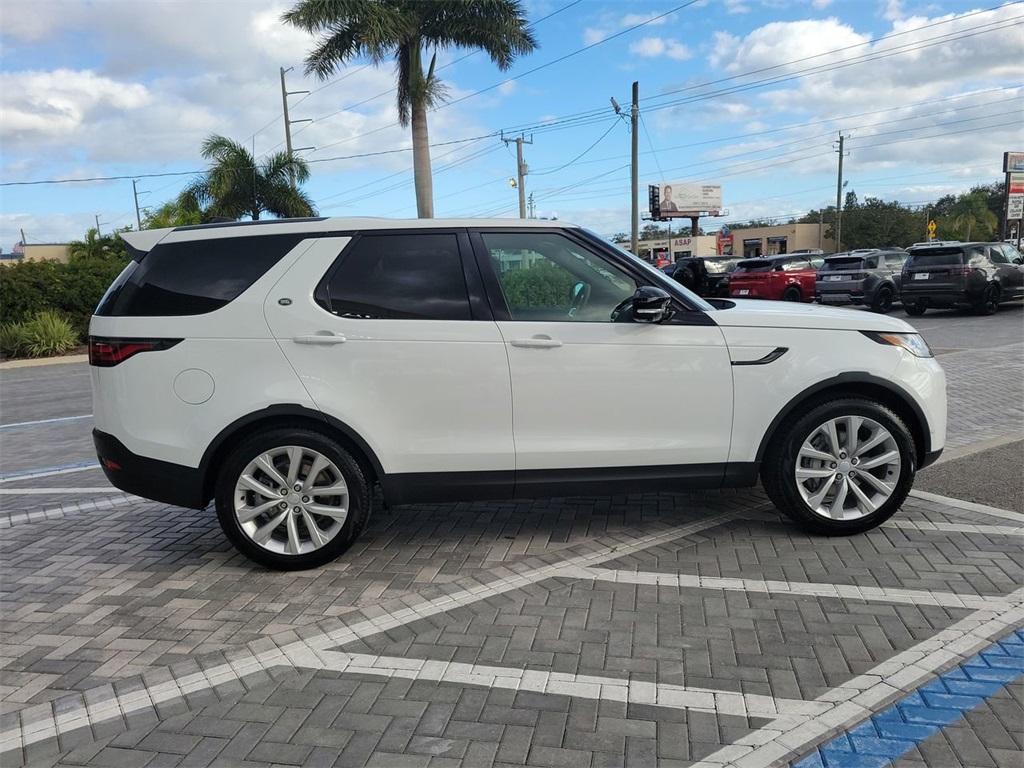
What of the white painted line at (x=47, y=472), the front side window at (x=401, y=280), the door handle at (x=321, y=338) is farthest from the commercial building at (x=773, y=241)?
the door handle at (x=321, y=338)

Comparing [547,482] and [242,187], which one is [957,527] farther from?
[242,187]

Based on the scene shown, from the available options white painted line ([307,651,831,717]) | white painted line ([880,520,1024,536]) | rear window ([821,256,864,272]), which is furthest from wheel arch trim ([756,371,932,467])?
rear window ([821,256,864,272])

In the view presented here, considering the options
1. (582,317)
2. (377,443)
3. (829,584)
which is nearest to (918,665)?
(829,584)

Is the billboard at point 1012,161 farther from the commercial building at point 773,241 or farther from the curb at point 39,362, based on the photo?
the commercial building at point 773,241

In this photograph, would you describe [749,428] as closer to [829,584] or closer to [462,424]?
[829,584]

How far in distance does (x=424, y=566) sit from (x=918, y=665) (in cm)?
246

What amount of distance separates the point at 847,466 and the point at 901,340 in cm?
80

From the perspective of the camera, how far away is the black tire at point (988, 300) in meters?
18.2

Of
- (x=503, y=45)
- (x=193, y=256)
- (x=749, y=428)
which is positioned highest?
(x=503, y=45)

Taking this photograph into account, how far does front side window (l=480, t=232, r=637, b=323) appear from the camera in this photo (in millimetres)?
4246

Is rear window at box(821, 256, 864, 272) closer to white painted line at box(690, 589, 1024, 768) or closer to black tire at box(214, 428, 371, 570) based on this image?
white painted line at box(690, 589, 1024, 768)

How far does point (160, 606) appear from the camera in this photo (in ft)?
13.0

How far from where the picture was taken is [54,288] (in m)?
20.4

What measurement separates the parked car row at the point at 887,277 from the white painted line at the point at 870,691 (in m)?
14.3
